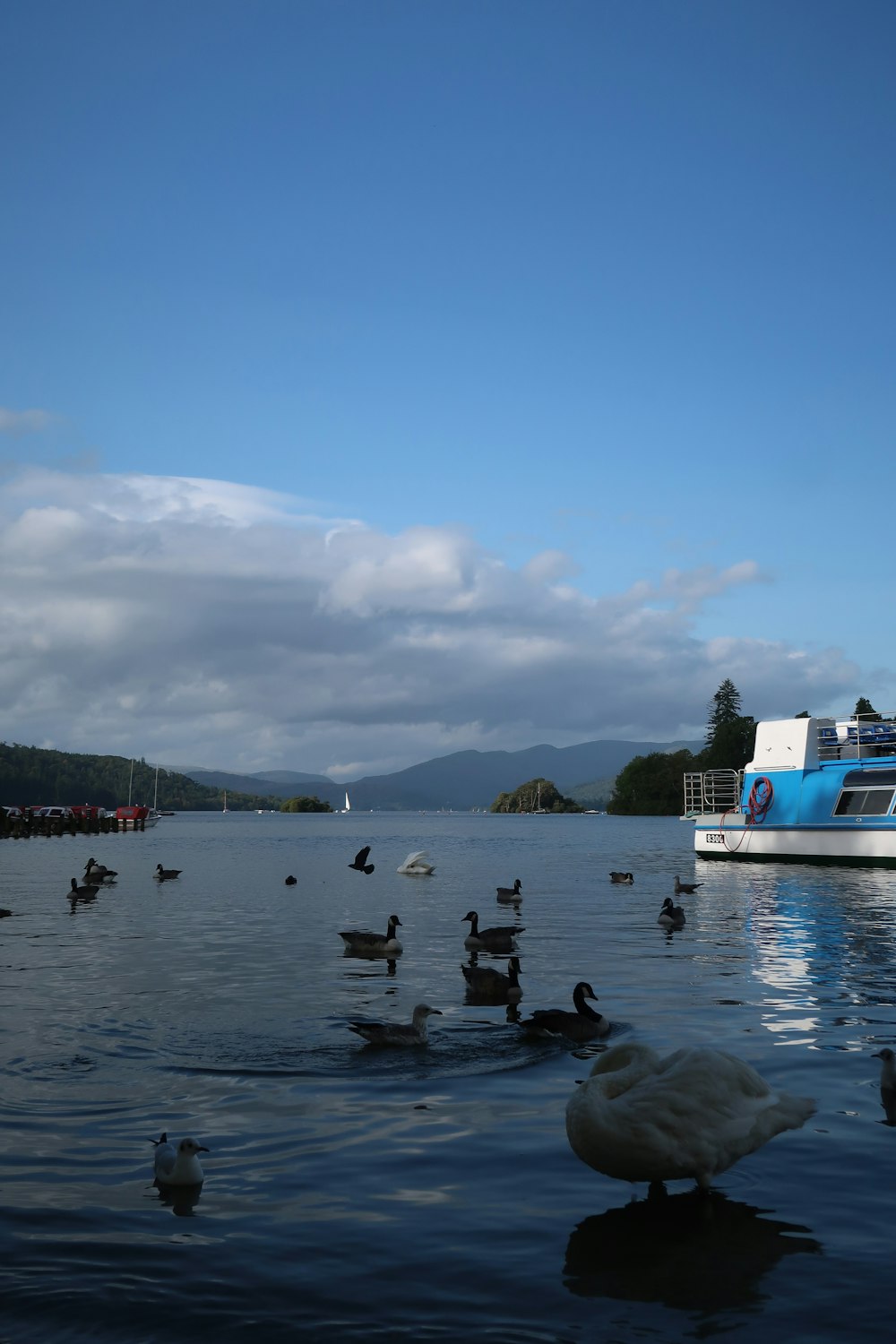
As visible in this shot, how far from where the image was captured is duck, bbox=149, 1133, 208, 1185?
30.1 ft

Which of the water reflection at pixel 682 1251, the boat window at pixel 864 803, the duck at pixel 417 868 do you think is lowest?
the duck at pixel 417 868

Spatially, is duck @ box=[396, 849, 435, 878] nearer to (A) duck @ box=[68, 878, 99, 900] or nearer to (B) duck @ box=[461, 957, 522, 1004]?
(A) duck @ box=[68, 878, 99, 900]

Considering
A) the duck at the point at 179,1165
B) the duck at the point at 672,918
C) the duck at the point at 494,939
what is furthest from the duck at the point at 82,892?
the duck at the point at 179,1165

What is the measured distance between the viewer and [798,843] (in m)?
51.8

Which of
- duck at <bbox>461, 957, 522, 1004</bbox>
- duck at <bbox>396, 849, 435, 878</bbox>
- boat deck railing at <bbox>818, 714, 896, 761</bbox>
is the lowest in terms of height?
duck at <bbox>396, 849, 435, 878</bbox>

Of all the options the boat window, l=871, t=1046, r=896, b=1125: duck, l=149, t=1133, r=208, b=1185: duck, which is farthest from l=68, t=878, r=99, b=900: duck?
the boat window

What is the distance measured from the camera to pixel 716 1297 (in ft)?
23.9

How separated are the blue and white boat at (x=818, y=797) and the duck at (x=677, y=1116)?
42.5 meters

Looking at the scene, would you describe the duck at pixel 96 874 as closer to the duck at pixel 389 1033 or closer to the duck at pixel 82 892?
the duck at pixel 82 892

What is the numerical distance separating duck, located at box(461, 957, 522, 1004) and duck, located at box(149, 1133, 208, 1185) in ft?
32.6

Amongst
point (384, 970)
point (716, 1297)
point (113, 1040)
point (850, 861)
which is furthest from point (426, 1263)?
point (850, 861)

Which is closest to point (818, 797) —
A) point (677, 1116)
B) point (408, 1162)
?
point (408, 1162)

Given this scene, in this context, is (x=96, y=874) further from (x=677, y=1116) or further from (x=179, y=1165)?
(x=677, y=1116)

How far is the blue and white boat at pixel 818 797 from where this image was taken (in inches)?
1932
